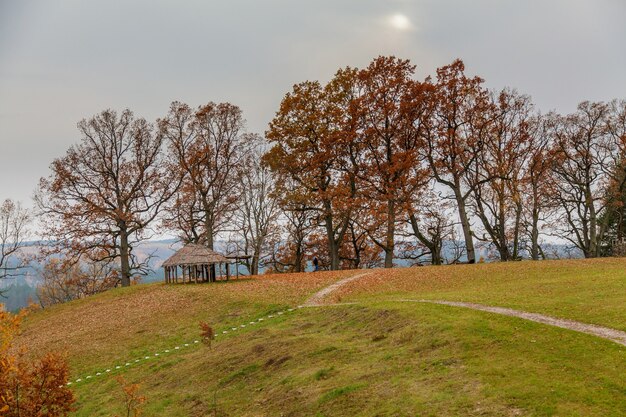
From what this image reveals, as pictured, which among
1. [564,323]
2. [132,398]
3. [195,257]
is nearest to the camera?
[132,398]

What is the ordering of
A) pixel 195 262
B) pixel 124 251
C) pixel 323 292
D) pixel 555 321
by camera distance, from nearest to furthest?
pixel 555 321
pixel 323 292
pixel 195 262
pixel 124 251

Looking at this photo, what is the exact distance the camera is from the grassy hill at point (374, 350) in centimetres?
1119

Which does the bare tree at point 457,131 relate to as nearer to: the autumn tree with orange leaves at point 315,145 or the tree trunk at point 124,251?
the autumn tree with orange leaves at point 315,145

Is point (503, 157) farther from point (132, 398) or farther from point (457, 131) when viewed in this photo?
point (132, 398)

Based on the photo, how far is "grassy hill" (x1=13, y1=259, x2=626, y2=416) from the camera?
1119 cm

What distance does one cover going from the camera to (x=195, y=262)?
3997cm

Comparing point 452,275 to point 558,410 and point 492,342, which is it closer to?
point 492,342

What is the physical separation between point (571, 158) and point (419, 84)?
17986 mm

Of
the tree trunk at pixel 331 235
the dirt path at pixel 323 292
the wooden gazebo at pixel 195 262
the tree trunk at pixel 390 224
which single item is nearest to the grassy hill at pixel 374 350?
the dirt path at pixel 323 292

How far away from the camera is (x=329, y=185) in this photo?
4441cm

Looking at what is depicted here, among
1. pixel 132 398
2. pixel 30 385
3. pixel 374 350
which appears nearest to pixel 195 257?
pixel 374 350

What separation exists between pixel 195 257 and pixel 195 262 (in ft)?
2.01

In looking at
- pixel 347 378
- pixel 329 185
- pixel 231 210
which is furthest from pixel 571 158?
pixel 347 378

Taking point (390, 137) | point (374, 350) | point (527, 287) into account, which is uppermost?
point (390, 137)
